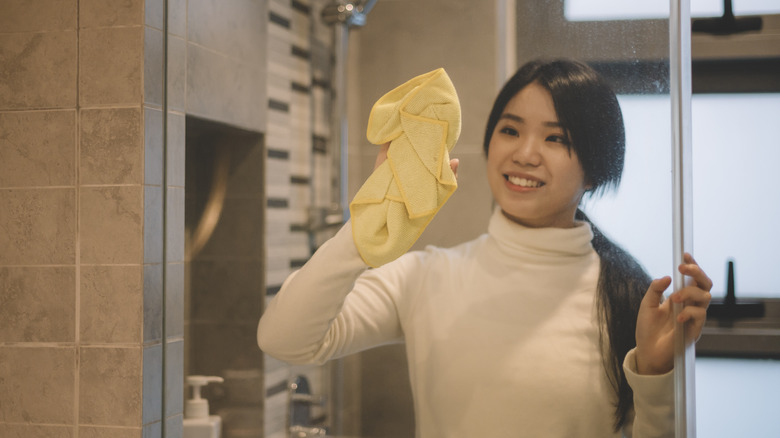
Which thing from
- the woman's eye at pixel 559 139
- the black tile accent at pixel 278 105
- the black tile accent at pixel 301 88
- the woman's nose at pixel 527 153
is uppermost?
the black tile accent at pixel 301 88

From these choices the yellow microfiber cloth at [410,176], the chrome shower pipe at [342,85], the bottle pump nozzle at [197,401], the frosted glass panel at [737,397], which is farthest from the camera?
the frosted glass panel at [737,397]

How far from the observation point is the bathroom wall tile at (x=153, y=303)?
94 centimetres

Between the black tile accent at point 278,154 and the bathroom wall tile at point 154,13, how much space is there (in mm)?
235

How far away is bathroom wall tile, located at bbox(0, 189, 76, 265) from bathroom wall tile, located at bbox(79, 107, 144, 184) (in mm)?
51

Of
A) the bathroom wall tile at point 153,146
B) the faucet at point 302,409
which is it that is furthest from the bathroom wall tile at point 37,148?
the faucet at point 302,409

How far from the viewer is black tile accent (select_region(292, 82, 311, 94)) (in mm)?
948

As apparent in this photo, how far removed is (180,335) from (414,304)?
357 mm

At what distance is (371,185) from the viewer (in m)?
0.81

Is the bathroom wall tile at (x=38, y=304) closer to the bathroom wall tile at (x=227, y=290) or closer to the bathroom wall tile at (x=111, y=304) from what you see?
the bathroom wall tile at (x=111, y=304)

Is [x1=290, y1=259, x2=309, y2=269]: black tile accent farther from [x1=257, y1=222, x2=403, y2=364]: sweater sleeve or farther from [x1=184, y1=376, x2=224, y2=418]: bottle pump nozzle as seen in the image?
[x1=184, y1=376, x2=224, y2=418]: bottle pump nozzle

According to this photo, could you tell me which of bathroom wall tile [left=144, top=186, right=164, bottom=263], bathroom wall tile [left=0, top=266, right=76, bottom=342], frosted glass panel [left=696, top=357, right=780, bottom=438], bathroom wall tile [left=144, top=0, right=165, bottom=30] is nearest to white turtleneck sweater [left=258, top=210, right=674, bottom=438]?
bathroom wall tile [left=144, top=186, right=164, bottom=263]

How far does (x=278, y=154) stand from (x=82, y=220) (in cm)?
29

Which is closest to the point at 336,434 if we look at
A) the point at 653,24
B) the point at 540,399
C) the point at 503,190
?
the point at 540,399

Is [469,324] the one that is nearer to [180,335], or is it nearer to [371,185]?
[371,185]
